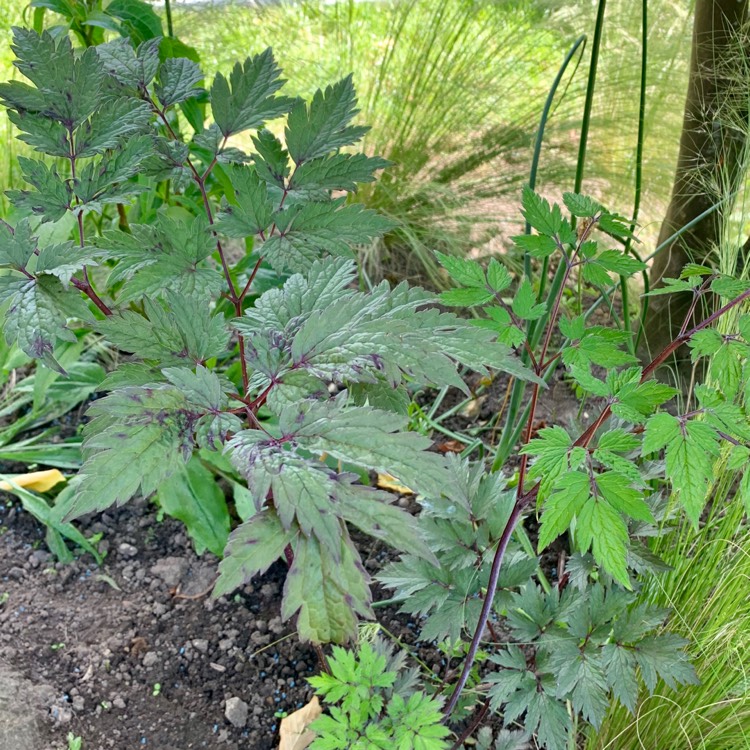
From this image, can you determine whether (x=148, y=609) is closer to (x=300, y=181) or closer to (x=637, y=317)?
(x=300, y=181)

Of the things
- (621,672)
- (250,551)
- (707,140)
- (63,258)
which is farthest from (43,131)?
(707,140)

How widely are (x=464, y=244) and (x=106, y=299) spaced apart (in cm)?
99

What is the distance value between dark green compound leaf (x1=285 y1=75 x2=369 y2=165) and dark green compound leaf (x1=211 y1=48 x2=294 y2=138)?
0.11 feet

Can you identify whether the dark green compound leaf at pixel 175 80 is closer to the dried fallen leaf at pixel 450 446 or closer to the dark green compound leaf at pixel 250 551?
the dark green compound leaf at pixel 250 551

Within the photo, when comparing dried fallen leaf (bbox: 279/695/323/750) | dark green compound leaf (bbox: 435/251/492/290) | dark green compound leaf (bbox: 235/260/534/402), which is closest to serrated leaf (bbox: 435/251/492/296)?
dark green compound leaf (bbox: 435/251/492/290)

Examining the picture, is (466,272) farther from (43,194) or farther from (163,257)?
(43,194)

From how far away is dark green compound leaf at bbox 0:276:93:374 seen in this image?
64 centimetres

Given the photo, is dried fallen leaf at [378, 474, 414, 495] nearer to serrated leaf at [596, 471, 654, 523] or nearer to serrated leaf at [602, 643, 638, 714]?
serrated leaf at [602, 643, 638, 714]

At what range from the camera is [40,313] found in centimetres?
65

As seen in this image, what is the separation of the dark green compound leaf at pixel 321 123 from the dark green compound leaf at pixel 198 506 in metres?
0.71

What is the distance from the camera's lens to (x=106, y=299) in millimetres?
1474

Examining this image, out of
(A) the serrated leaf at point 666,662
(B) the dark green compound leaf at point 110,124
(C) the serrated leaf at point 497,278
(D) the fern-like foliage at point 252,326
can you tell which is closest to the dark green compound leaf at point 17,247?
(D) the fern-like foliage at point 252,326

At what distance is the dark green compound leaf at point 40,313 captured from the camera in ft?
2.09

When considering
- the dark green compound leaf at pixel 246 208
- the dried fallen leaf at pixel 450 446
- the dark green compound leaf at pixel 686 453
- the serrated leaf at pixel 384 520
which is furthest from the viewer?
the dried fallen leaf at pixel 450 446
